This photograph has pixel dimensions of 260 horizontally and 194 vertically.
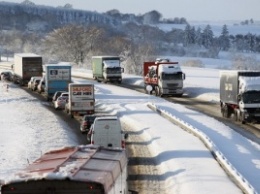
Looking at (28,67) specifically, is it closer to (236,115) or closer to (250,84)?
(236,115)

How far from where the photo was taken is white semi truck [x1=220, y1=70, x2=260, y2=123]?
1578 inches

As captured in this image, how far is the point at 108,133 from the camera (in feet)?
94.1

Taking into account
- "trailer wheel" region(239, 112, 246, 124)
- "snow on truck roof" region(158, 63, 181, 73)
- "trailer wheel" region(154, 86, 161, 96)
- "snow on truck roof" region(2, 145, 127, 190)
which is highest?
"snow on truck roof" region(158, 63, 181, 73)

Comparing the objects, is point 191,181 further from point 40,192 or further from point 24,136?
point 24,136

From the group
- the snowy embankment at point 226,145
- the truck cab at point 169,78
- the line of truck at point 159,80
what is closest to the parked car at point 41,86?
the line of truck at point 159,80

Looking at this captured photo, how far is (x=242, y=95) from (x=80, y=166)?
28.0m

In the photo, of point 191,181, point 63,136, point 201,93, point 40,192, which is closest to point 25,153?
point 63,136

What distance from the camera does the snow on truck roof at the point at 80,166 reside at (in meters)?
13.2

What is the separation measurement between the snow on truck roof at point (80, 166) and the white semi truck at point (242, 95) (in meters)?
24.5

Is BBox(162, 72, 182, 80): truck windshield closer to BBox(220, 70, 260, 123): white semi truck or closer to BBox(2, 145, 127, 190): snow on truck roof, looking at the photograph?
BBox(220, 70, 260, 123): white semi truck

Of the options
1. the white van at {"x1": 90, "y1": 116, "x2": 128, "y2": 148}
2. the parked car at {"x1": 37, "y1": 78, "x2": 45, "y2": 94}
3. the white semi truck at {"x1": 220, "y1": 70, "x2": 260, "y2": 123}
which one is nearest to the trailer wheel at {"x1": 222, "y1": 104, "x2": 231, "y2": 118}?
the white semi truck at {"x1": 220, "y1": 70, "x2": 260, "y2": 123}

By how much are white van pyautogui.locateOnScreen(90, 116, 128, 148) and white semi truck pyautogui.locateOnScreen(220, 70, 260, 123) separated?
1403 centimetres

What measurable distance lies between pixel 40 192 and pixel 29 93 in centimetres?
5546

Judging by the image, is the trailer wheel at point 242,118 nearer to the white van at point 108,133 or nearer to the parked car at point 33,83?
the white van at point 108,133
